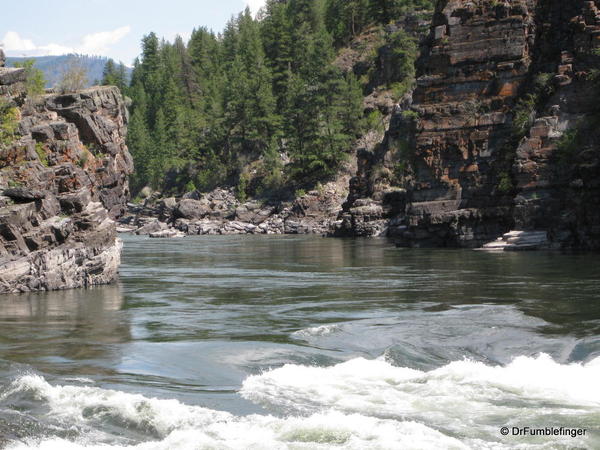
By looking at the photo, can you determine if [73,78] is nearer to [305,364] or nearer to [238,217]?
[238,217]

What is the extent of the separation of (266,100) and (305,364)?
86.2m

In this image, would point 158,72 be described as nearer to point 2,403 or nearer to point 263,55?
point 263,55

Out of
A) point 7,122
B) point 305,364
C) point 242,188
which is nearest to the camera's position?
point 305,364

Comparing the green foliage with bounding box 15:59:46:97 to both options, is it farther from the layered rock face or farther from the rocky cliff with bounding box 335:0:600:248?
the layered rock face

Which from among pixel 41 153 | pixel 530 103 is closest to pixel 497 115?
pixel 530 103

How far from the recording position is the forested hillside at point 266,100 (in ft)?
291

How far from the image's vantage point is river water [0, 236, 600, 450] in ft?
35.2

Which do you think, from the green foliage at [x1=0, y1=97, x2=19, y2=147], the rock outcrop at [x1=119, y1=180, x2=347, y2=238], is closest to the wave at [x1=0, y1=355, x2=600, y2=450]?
the green foliage at [x1=0, y1=97, x2=19, y2=147]

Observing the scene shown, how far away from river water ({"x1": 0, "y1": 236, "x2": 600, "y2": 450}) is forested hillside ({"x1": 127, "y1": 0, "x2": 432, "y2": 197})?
61.7m

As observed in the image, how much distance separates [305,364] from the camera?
1506 centimetres

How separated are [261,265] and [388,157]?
3555 cm

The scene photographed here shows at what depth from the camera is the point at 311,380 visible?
13734 millimetres

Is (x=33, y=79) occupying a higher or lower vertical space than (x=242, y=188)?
higher

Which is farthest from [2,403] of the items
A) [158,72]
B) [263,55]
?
[158,72]
